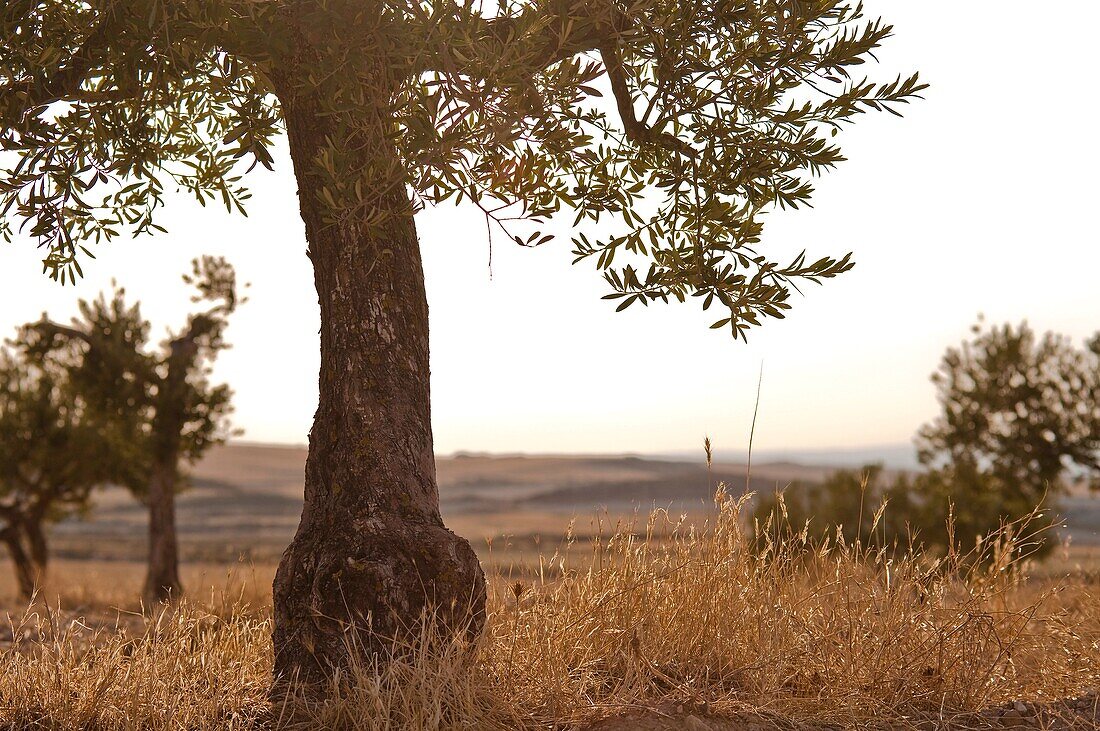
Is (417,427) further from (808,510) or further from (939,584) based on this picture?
(808,510)

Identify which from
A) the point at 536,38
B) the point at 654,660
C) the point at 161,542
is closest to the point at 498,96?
the point at 536,38

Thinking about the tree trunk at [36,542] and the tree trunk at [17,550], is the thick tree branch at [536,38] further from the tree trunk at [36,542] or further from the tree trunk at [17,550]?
the tree trunk at [36,542]

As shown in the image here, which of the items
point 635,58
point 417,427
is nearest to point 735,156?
point 635,58

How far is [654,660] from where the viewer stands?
5914 mm

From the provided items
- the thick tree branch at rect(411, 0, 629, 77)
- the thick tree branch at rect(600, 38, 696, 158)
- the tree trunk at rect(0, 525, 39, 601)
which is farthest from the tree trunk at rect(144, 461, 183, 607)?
the thick tree branch at rect(411, 0, 629, 77)

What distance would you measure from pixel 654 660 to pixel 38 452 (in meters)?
18.7

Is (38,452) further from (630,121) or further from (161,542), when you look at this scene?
(630,121)

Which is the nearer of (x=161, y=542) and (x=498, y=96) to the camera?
(x=498, y=96)

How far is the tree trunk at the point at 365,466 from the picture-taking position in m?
5.70

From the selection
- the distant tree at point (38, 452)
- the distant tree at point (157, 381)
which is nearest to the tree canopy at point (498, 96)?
the distant tree at point (157, 381)

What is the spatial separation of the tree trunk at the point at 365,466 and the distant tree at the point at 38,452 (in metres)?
15.8

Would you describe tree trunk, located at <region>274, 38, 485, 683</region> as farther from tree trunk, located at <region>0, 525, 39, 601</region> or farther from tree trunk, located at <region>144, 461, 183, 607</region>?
tree trunk, located at <region>0, 525, 39, 601</region>

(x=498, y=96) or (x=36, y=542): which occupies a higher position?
(x=498, y=96)

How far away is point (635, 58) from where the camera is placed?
6383 mm
